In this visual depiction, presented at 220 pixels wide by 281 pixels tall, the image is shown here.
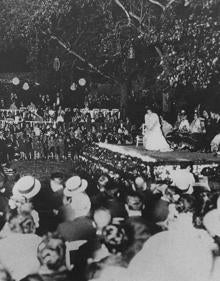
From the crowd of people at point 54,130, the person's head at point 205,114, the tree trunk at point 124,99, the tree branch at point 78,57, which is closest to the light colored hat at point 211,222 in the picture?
the person's head at point 205,114

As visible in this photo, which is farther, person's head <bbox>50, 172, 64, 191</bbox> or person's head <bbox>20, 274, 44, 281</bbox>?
person's head <bbox>50, 172, 64, 191</bbox>

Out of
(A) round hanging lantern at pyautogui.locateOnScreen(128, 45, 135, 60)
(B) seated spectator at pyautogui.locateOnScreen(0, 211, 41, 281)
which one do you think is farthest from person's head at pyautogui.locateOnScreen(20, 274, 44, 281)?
(A) round hanging lantern at pyautogui.locateOnScreen(128, 45, 135, 60)

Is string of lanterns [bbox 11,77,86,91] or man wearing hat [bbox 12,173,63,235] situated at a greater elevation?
string of lanterns [bbox 11,77,86,91]

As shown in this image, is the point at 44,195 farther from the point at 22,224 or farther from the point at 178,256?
the point at 178,256

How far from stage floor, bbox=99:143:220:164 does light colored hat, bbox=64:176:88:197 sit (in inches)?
22.9

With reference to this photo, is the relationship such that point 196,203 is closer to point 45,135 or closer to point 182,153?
point 182,153

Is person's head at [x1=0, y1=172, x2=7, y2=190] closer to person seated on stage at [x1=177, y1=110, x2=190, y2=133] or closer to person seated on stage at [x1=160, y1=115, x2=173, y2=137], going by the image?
person seated on stage at [x1=160, y1=115, x2=173, y2=137]

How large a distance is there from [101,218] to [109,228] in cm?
16

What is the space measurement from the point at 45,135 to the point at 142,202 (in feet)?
4.38

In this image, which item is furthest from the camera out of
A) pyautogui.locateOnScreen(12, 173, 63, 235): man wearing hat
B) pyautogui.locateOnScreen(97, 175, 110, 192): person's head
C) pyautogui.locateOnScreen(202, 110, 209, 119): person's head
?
pyautogui.locateOnScreen(202, 110, 209, 119): person's head

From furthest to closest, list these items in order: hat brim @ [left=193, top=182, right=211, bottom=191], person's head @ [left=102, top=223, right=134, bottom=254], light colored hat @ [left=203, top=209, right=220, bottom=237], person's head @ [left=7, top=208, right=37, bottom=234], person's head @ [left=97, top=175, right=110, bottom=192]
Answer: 1. hat brim @ [left=193, top=182, right=211, bottom=191]
2. person's head @ [left=97, top=175, right=110, bottom=192]
3. light colored hat @ [left=203, top=209, right=220, bottom=237]
4. person's head @ [left=7, top=208, right=37, bottom=234]
5. person's head @ [left=102, top=223, right=134, bottom=254]

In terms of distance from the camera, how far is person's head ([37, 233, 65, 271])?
12.6 ft

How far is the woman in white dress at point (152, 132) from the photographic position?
198 inches

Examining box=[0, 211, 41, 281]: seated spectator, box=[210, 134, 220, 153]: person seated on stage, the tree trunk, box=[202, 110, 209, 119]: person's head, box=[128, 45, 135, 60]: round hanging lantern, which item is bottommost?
box=[0, 211, 41, 281]: seated spectator
